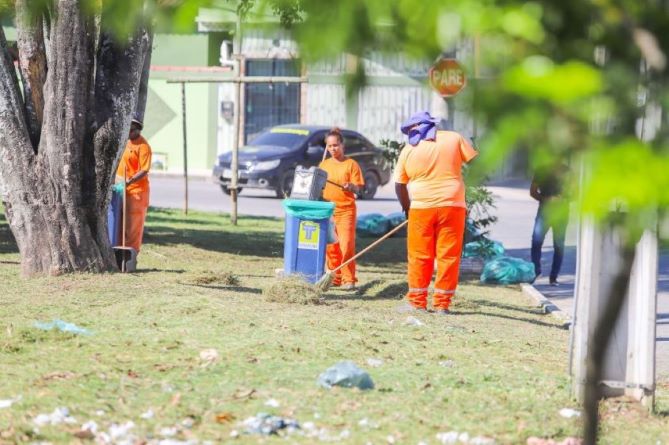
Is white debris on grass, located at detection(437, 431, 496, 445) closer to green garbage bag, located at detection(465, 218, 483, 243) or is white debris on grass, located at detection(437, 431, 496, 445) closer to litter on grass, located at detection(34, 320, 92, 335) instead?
litter on grass, located at detection(34, 320, 92, 335)

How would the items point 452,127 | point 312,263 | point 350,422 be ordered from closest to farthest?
point 350,422 → point 312,263 → point 452,127

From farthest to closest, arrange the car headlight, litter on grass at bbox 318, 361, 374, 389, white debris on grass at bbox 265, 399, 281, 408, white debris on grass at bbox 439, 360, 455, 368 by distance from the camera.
Result: the car headlight, white debris on grass at bbox 439, 360, 455, 368, litter on grass at bbox 318, 361, 374, 389, white debris on grass at bbox 265, 399, 281, 408

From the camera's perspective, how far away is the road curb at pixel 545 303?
12.1 meters

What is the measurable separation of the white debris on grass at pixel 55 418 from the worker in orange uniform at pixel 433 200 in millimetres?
5035

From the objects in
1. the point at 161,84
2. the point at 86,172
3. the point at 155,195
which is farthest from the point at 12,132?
the point at 161,84

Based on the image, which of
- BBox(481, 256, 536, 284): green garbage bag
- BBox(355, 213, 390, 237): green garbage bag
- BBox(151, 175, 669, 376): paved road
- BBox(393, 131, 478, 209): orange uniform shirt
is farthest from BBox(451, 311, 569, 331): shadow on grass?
BBox(355, 213, 390, 237): green garbage bag

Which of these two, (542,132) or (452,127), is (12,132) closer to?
(452,127)

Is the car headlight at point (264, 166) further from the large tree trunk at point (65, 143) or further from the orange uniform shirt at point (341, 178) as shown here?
the large tree trunk at point (65, 143)

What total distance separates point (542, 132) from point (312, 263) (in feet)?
33.4

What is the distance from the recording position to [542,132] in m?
2.48

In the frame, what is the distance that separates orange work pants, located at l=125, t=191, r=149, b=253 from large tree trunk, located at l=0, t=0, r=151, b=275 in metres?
1.67

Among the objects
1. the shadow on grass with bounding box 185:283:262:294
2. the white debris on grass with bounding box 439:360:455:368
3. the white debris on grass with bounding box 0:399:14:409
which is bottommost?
the shadow on grass with bounding box 185:283:262:294

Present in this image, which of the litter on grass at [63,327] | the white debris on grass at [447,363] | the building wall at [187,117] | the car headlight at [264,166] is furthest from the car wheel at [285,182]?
the white debris on grass at [447,363]

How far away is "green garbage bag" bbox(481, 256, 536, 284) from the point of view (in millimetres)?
14969
